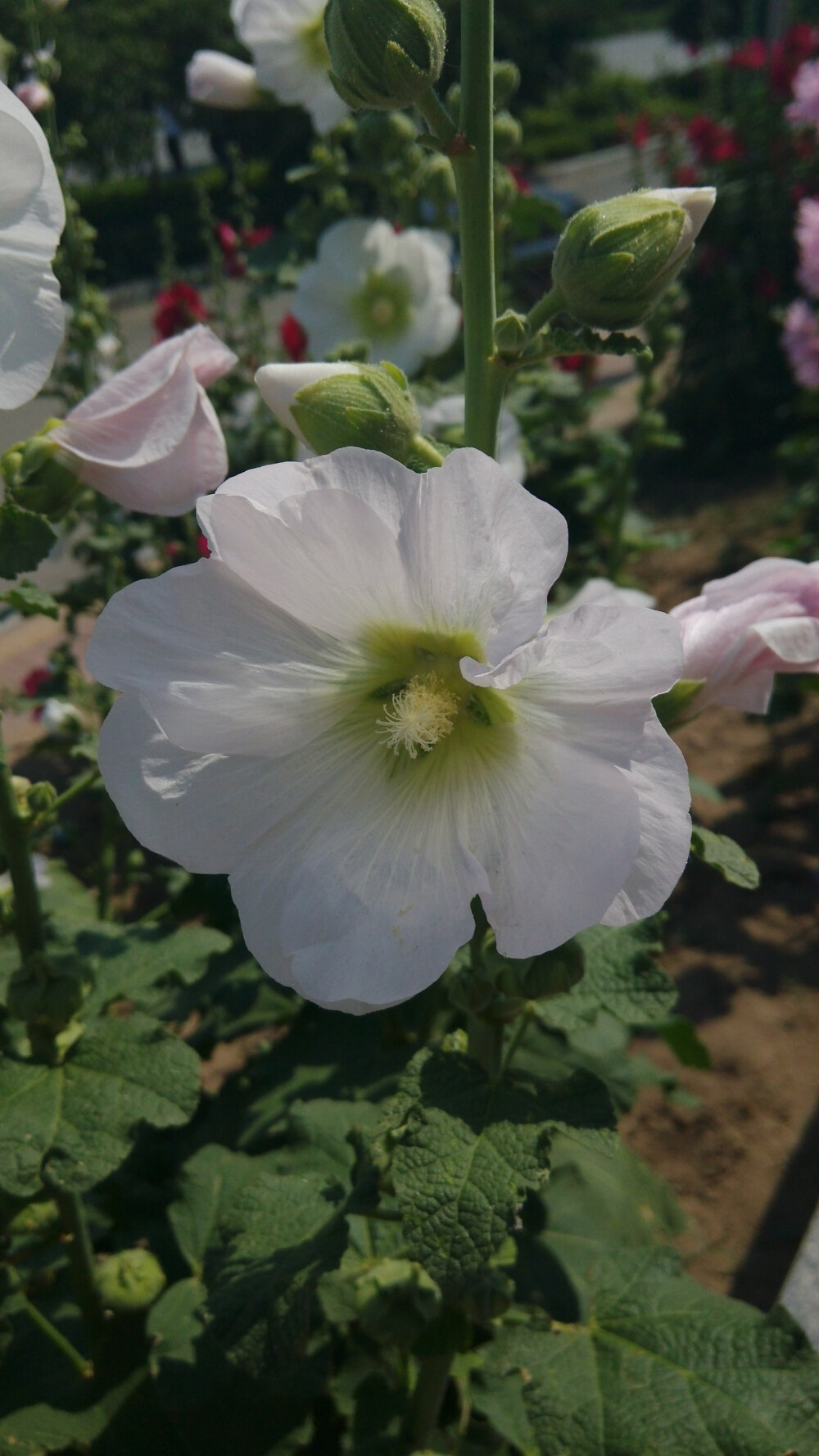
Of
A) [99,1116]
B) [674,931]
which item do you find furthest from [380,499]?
[674,931]

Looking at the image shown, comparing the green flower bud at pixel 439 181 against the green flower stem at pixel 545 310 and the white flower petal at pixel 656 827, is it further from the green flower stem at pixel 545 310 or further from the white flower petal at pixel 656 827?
the white flower petal at pixel 656 827

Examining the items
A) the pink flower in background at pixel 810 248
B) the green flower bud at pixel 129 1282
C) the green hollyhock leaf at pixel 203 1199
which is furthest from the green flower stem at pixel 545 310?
the pink flower in background at pixel 810 248

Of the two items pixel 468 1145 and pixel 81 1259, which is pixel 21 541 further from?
pixel 81 1259

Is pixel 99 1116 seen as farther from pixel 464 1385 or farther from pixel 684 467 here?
pixel 684 467

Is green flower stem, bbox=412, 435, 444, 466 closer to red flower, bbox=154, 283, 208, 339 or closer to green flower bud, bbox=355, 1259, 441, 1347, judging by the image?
green flower bud, bbox=355, 1259, 441, 1347

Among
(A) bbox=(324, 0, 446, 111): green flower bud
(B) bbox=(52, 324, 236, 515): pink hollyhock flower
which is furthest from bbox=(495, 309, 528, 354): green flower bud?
(B) bbox=(52, 324, 236, 515): pink hollyhock flower

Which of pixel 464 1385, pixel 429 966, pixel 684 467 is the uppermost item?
pixel 429 966
